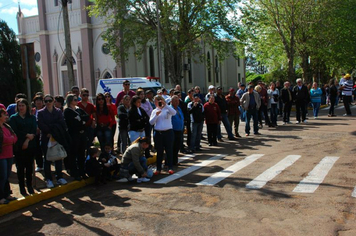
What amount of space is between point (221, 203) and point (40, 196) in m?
3.43

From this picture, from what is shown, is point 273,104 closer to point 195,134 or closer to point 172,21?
point 195,134

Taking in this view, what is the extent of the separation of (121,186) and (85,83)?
108ft

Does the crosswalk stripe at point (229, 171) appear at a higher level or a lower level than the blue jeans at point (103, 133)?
lower

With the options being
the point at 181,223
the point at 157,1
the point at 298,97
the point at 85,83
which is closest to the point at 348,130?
the point at 298,97

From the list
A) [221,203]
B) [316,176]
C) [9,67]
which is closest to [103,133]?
[221,203]

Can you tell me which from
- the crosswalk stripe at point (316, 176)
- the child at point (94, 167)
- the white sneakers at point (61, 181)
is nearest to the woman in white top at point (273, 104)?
the crosswalk stripe at point (316, 176)

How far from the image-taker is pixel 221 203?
596cm

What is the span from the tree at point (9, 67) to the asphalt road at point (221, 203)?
467 inches

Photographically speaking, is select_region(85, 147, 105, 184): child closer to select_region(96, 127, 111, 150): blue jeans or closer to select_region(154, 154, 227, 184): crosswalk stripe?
select_region(154, 154, 227, 184): crosswalk stripe

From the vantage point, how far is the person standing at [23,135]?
662cm

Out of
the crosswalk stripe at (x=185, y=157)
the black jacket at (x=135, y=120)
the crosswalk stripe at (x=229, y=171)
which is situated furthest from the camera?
the crosswalk stripe at (x=185, y=157)

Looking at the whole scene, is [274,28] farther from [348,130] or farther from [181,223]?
[181,223]

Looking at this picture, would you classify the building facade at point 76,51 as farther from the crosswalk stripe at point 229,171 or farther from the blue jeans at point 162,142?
the blue jeans at point 162,142

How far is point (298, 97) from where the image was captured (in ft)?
53.2
